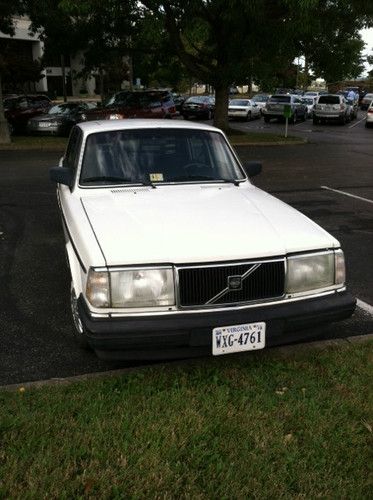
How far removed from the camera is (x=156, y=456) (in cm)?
273

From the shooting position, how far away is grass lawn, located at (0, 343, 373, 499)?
256cm

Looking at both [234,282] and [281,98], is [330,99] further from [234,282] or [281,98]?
[234,282]

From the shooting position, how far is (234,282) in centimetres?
328

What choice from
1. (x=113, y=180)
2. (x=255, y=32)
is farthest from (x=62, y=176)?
(x=255, y=32)

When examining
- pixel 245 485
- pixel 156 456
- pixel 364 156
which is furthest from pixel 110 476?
pixel 364 156

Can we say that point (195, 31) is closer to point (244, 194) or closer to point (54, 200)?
point (54, 200)

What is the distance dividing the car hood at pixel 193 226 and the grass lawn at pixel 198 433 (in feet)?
2.85

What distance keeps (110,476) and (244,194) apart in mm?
2616

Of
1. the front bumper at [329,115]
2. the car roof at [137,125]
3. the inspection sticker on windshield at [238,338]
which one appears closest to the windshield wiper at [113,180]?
the car roof at [137,125]

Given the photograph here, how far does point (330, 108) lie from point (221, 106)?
1350cm

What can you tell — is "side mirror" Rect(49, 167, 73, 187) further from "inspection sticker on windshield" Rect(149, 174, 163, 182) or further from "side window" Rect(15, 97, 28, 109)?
"side window" Rect(15, 97, 28, 109)

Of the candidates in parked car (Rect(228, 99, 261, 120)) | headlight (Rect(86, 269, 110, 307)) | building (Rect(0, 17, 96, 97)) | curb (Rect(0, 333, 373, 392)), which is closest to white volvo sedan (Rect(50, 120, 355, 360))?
headlight (Rect(86, 269, 110, 307))

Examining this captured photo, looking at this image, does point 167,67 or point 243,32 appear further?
point 167,67

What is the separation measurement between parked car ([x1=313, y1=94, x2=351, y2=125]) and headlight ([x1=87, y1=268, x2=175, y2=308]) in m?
31.1
